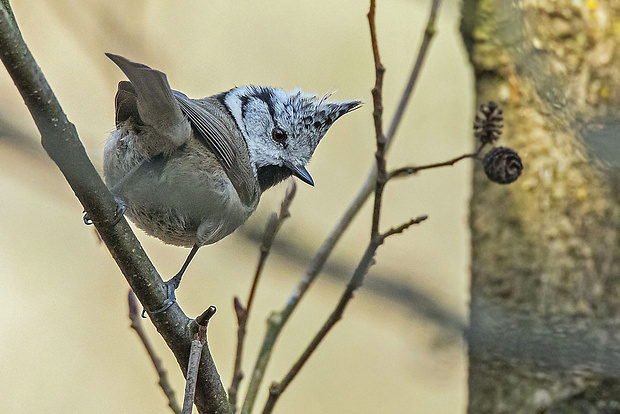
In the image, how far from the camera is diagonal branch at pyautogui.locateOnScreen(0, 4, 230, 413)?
1.50 meters

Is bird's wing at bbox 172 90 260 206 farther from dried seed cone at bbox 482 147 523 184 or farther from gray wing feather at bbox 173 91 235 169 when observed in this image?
dried seed cone at bbox 482 147 523 184

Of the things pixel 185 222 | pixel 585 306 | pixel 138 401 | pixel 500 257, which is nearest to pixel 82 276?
pixel 138 401

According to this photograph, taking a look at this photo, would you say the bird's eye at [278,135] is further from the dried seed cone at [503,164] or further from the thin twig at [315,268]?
the dried seed cone at [503,164]

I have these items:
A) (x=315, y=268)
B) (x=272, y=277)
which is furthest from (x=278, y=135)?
(x=272, y=277)

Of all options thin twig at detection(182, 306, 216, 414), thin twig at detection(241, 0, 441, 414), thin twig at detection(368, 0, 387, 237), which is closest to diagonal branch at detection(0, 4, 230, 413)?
thin twig at detection(182, 306, 216, 414)

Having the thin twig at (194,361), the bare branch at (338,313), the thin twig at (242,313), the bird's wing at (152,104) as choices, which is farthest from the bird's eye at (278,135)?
the thin twig at (194,361)

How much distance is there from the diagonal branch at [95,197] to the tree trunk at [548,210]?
3.64 feet

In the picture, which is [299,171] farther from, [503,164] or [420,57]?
[503,164]

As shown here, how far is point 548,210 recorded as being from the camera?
2.82 metres

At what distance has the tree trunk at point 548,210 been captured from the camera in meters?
2.59

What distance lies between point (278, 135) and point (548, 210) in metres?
1.15

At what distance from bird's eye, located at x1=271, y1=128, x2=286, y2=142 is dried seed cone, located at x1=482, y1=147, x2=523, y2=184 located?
3.45ft

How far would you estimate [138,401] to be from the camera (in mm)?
5438

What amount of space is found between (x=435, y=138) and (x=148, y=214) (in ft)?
11.9
